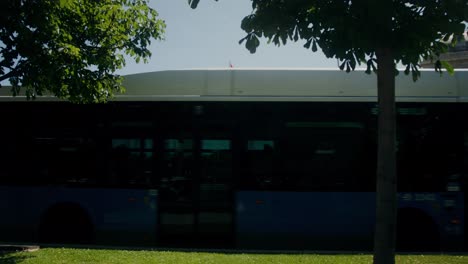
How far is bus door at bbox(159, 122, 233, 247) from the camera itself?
33.0 feet

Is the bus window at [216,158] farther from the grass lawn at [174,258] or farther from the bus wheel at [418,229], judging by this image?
the bus wheel at [418,229]

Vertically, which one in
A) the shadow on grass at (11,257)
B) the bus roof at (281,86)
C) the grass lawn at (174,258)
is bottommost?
the grass lawn at (174,258)

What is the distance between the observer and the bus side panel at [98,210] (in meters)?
10.2

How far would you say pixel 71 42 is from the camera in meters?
8.05

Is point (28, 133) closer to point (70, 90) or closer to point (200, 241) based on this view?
point (70, 90)

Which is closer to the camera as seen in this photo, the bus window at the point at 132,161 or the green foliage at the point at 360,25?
the green foliage at the point at 360,25

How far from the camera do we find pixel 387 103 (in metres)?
5.35

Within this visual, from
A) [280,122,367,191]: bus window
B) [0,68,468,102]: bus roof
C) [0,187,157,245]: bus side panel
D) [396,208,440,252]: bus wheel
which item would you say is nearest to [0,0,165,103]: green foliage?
[0,68,468,102]: bus roof

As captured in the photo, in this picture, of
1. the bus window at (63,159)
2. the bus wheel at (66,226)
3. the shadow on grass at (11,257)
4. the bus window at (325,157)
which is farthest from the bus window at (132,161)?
the bus window at (325,157)

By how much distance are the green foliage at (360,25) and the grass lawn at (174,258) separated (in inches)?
154

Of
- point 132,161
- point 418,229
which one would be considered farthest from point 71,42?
point 418,229

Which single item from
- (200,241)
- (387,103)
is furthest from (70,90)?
(387,103)

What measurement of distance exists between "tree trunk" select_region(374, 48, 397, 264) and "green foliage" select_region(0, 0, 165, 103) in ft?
14.7

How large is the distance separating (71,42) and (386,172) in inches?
213
